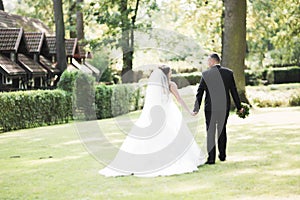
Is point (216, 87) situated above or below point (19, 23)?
below

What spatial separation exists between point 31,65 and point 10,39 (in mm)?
2161

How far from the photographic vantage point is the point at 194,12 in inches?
1558

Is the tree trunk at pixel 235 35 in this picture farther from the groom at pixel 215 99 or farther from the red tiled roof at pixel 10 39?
the groom at pixel 215 99

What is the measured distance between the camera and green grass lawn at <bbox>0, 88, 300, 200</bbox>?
8.09 m

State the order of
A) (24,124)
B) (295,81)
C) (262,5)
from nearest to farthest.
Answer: (24,124) < (262,5) < (295,81)

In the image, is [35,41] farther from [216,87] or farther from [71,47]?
[216,87]

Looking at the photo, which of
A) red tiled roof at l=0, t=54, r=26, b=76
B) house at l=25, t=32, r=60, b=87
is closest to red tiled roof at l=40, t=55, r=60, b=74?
house at l=25, t=32, r=60, b=87

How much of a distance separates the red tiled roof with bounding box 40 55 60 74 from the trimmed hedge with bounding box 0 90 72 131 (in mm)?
6298

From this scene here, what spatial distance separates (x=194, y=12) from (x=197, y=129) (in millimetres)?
22937

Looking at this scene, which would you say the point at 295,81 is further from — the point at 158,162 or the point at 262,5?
the point at 158,162

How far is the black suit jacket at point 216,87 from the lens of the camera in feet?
33.8

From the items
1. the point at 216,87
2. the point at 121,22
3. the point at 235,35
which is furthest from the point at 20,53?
the point at 216,87

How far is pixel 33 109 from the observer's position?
71.8 ft

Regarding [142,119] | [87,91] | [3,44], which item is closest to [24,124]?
[87,91]
